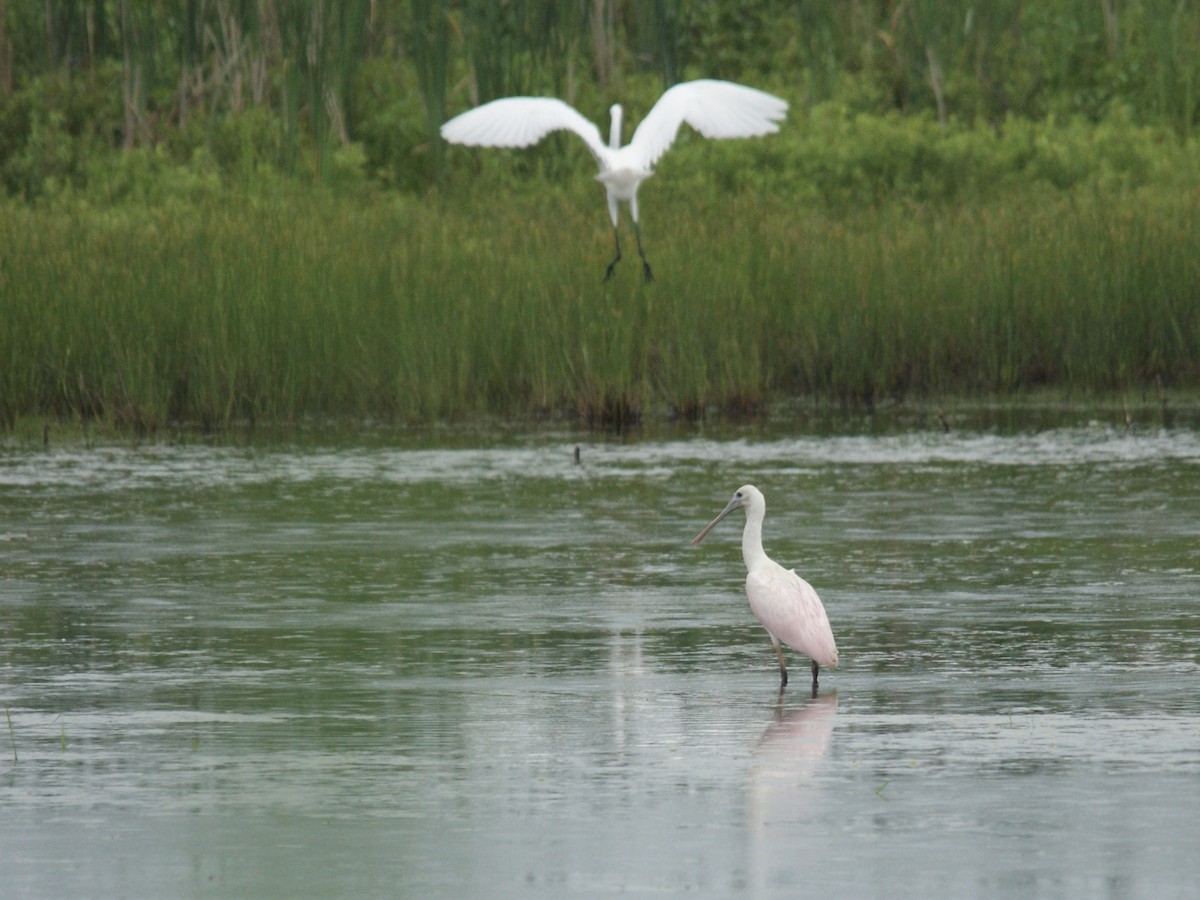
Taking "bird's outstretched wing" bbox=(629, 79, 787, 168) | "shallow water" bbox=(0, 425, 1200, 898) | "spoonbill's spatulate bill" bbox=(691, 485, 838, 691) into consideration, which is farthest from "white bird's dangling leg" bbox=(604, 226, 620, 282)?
"spoonbill's spatulate bill" bbox=(691, 485, 838, 691)

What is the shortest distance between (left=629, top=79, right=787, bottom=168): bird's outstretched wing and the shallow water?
15.2 ft

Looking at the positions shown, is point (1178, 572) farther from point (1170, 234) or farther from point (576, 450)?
point (1170, 234)

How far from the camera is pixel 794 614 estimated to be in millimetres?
8328

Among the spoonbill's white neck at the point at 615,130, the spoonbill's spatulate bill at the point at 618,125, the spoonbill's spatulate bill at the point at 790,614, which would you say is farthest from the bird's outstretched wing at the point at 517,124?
the spoonbill's spatulate bill at the point at 790,614

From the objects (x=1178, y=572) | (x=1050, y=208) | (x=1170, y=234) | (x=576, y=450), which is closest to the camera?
(x=1178, y=572)

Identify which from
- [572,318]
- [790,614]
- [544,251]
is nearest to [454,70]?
[544,251]

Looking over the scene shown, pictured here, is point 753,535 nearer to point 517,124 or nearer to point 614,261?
point 614,261

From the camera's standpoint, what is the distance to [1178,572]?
11.0 m

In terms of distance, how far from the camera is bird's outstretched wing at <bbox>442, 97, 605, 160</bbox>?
1931cm

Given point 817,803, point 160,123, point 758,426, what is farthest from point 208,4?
point 817,803

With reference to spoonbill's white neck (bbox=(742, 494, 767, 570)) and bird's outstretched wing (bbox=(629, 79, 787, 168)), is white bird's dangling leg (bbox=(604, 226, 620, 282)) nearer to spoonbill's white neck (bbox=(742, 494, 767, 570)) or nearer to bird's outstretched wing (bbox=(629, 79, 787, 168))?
bird's outstretched wing (bbox=(629, 79, 787, 168))

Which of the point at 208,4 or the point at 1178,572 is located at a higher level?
the point at 208,4

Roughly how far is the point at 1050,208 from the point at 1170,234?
2008 millimetres

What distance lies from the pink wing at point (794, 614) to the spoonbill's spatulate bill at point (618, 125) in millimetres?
10559
